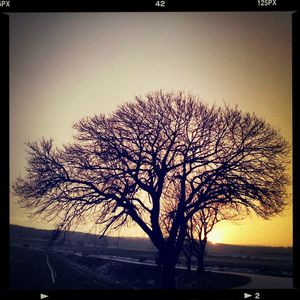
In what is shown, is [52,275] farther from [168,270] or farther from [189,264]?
[189,264]

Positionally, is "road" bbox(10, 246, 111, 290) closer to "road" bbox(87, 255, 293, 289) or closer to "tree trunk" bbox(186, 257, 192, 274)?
"road" bbox(87, 255, 293, 289)

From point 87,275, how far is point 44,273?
0.89 meters

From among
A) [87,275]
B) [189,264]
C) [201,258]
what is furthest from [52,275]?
[201,258]

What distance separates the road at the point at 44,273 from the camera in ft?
30.2

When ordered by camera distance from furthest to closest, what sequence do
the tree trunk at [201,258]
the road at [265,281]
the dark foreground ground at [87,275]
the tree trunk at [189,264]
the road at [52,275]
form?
1. the tree trunk at [189,264]
2. the tree trunk at [201,258]
3. the dark foreground ground at [87,275]
4. the road at [52,275]
5. the road at [265,281]

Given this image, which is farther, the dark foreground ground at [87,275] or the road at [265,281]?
the dark foreground ground at [87,275]

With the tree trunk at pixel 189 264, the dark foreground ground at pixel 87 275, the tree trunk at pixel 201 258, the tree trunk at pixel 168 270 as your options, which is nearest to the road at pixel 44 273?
the dark foreground ground at pixel 87 275

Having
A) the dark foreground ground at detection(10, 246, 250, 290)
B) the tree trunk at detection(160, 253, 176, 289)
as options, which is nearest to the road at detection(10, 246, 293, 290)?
the dark foreground ground at detection(10, 246, 250, 290)

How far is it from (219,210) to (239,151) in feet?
4.42

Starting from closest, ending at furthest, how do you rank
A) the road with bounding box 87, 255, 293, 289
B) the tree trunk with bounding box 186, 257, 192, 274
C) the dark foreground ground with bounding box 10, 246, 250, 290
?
1. the road with bounding box 87, 255, 293, 289
2. the dark foreground ground with bounding box 10, 246, 250, 290
3. the tree trunk with bounding box 186, 257, 192, 274

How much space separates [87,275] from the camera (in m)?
9.75

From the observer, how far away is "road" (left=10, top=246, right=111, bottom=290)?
922cm

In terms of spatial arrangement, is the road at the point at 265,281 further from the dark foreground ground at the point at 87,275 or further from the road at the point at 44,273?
the road at the point at 44,273
